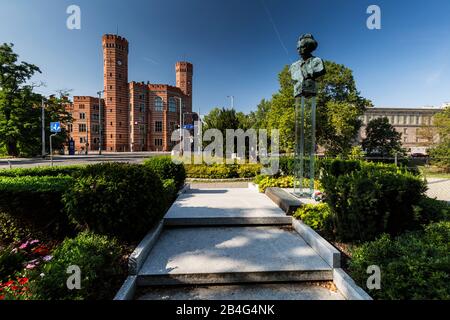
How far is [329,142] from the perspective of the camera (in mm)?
25984

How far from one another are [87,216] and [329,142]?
1056 inches

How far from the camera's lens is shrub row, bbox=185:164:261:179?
14.4 metres

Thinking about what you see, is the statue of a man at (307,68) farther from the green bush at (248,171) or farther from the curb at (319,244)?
the green bush at (248,171)

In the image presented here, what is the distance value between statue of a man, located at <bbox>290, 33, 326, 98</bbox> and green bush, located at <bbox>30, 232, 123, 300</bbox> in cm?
650

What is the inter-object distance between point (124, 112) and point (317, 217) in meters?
55.2

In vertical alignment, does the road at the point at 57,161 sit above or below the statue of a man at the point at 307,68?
below

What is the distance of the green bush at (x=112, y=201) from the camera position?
3.75 metres

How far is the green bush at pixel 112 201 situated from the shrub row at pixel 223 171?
33.5 feet

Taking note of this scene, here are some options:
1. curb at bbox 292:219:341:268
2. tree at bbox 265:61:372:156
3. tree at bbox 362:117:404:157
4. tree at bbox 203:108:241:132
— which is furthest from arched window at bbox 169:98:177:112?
curb at bbox 292:219:341:268

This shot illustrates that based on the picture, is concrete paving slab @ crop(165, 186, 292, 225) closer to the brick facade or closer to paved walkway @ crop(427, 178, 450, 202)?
paved walkway @ crop(427, 178, 450, 202)

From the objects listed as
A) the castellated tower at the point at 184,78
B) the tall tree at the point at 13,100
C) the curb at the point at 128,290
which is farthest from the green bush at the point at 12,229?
the castellated tower at the point at 184,78

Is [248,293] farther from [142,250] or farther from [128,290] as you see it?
[142,250]
